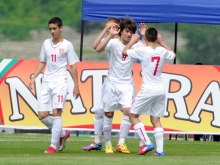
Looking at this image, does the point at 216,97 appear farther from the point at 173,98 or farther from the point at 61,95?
the point at 61,95

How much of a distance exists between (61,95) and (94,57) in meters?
11.6

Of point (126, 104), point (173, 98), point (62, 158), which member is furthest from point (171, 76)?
point (62, 158)

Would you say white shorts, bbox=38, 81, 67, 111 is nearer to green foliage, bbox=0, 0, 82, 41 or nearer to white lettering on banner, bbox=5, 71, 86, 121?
white lettering on banner, bbox=5, 71, 86, 121

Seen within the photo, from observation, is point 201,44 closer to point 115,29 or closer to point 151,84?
point 115,29

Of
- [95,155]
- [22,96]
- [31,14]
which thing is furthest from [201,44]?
[95,155]

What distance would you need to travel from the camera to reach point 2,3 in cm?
2398

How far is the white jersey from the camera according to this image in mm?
14211

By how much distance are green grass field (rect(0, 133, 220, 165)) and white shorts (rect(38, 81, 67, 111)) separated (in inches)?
30.2

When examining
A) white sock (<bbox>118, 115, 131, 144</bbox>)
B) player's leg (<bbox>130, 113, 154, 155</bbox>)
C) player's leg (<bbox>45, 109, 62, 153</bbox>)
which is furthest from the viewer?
white sock (<bbox>118, 115, 131, 144</bbox>)

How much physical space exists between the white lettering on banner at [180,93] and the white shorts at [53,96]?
15.5 ft

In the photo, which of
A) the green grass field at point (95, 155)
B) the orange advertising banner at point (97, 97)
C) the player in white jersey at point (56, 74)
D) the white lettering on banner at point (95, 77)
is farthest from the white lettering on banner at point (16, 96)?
the player in white jersey at point (56, 74)

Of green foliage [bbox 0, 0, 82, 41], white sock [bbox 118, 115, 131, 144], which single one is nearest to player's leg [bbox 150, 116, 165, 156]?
white sock [bbox 118, 115, 131, 144]

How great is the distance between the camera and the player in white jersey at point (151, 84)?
13531 mm

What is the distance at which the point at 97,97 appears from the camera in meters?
18.7
